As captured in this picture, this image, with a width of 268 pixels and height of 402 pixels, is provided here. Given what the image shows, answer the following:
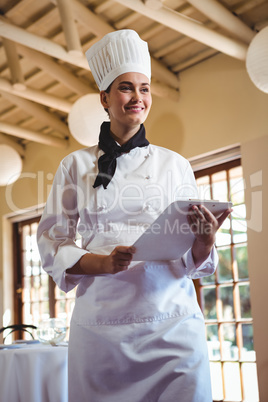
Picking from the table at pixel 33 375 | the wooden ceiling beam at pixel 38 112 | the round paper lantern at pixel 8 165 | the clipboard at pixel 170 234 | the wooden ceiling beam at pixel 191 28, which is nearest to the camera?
the clipboard at pixel 170 234

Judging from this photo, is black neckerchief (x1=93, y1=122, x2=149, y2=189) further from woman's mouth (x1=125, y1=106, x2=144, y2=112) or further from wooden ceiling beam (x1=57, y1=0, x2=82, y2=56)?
wooden ceiling beam (x1=57, y1=0, x2=82, y2=56)

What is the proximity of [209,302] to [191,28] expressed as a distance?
2432 mm

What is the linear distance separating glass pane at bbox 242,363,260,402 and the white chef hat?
3.71 meters

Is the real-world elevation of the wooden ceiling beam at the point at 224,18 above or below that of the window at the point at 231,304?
above

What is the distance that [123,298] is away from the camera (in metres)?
Result: 1.41

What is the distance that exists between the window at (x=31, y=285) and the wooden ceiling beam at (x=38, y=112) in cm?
141

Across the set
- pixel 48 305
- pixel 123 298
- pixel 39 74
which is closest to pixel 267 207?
pixel 39 74

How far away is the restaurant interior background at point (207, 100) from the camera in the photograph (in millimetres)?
4402

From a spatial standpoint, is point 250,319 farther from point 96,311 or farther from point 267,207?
point 96,311

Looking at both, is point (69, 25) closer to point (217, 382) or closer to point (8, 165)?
point (8, 165)

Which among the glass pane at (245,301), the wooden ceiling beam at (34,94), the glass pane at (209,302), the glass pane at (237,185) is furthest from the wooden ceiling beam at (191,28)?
the glass pane at (209,302)

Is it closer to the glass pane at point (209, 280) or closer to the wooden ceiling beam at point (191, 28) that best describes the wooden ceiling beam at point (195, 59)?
the wooden ceiling beam at point (191, 28)

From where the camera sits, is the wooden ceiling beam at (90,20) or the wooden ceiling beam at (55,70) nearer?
the wooden ceiling beam at (90,20)

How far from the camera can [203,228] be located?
1.37 metres
